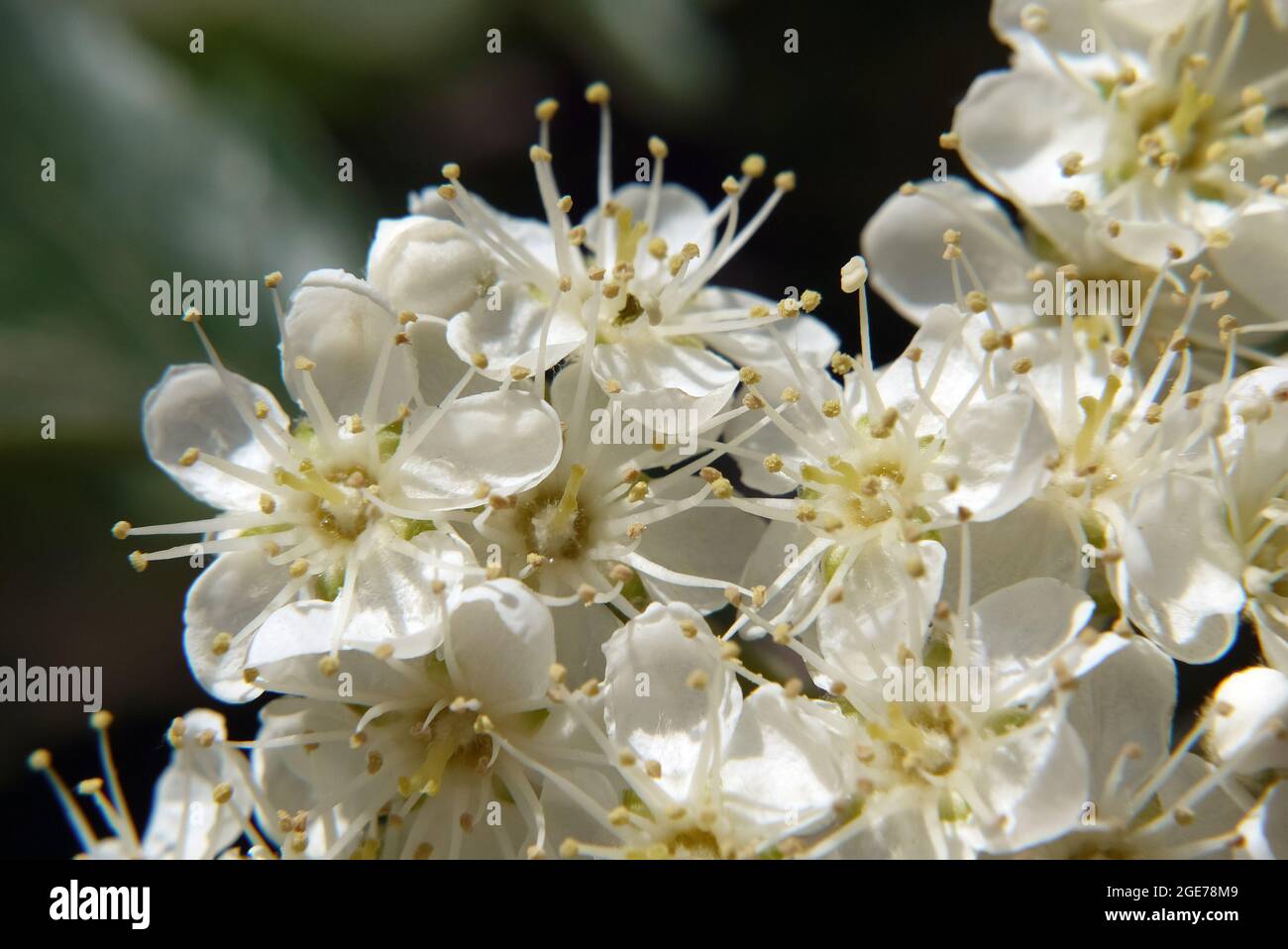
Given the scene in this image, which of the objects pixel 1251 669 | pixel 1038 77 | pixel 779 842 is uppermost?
pixel 1038 77

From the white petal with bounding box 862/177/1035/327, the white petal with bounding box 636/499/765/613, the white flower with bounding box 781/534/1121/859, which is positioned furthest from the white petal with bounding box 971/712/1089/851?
the white petal with bounding box 862/177/1035/327

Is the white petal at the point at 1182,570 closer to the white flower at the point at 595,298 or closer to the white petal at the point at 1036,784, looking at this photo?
the white petal at the point at 1036,784

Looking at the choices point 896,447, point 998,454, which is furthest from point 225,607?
point 998,454

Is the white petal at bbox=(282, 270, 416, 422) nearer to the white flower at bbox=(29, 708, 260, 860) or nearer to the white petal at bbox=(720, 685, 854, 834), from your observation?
the white flower at bbox=(29, 708, 260, 860)

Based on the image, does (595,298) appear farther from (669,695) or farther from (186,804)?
(186,804)
